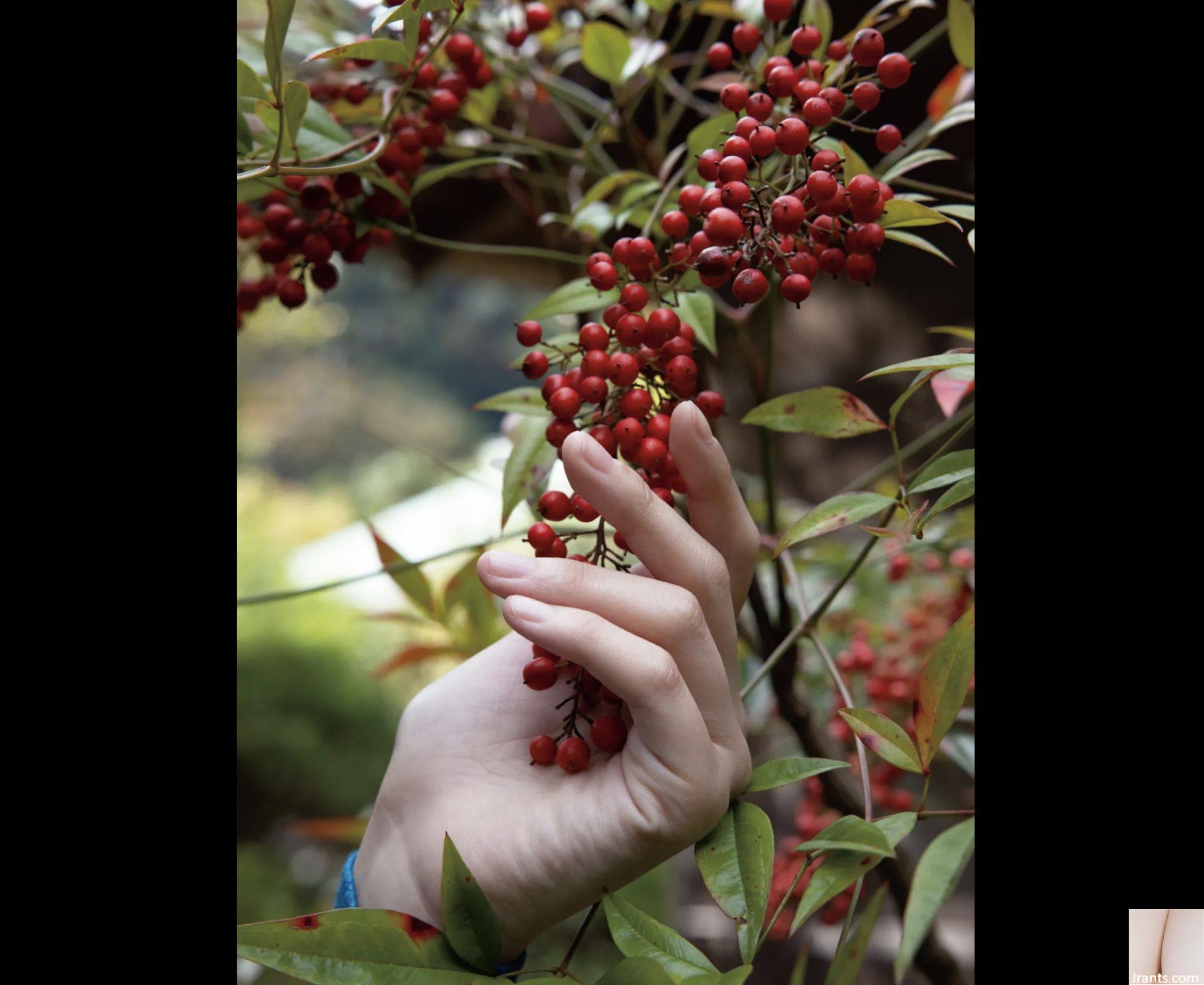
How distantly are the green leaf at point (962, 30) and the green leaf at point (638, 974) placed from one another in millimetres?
416

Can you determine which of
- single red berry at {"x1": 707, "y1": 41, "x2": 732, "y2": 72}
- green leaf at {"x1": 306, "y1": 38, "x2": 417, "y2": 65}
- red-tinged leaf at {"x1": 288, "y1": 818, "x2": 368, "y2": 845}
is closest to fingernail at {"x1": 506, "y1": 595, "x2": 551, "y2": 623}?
green leaf at {"x1": 306, "y1": 38, "x2": 417, "y2": 65}

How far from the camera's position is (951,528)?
2.11ft

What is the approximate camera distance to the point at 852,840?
0.29m

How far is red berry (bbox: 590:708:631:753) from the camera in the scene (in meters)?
0.35

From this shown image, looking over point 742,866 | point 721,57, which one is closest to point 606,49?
point 721,57

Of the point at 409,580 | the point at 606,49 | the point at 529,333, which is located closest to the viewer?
the point at 529,333

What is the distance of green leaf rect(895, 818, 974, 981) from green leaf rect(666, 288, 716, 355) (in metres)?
0.20

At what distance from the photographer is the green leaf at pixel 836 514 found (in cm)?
34

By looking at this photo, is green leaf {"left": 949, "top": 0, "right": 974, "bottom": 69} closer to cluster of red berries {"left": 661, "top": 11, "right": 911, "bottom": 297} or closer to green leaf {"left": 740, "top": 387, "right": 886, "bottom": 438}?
cluster of red berries {"left": 661, "top": 11, "right": 911, "bottom": 297}

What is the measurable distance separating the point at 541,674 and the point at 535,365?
12 centimetres

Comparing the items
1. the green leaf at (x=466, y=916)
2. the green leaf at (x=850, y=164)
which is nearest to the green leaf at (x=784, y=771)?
the green leaf at (x=466, y=916)

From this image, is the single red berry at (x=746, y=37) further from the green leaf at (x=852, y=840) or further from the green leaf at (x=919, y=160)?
the green leaf at (x=852, y=840)

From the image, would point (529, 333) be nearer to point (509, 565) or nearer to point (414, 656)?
point (509, 565)
